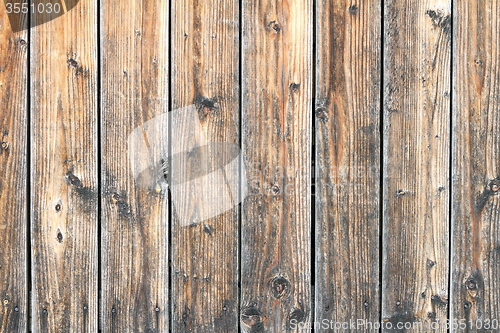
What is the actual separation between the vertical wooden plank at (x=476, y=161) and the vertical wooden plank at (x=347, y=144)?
270 millimetres

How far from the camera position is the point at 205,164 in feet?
4.89

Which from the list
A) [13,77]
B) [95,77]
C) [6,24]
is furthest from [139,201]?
[6,24]

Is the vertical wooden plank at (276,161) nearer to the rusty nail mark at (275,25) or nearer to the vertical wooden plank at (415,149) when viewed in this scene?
the rusty nail mark at (275,25)

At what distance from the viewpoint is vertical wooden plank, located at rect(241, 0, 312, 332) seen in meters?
1.48

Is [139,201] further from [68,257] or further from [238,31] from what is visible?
[238,31]

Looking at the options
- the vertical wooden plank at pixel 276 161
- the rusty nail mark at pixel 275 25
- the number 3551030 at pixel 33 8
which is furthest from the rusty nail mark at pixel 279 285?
the number 3551030 at pixel 33 8

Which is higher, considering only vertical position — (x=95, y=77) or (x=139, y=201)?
(x=95, y=77)

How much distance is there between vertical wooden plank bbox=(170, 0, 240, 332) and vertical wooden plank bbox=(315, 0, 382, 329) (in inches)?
11.3

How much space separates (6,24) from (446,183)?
5.09 feet

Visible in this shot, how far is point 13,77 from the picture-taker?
4.84 feet

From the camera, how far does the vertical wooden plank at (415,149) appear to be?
1.49 metres

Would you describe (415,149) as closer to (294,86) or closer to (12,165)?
(294,86)

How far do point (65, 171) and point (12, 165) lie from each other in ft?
0.57

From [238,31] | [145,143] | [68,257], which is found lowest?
[68,257]
